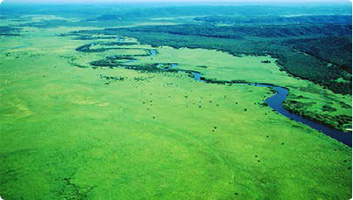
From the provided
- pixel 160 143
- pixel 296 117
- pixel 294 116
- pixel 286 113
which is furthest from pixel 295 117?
pixel 160 143

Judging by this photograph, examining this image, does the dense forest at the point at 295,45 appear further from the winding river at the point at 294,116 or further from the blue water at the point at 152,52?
the blue water at the point at 152,52

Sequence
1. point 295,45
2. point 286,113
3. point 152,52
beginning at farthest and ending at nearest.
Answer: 1. point 295,45
2. point 152,52
3. point 286,113

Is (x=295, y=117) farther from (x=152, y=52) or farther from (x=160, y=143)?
(x=152, y=52)

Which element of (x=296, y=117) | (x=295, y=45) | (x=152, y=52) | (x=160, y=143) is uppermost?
(x=152, y=52)

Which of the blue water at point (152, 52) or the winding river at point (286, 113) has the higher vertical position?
the blue water at point (152, 52)

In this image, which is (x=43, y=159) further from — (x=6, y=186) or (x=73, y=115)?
(x=73, y=115)

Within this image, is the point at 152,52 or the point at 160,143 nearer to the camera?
the point at 160,143

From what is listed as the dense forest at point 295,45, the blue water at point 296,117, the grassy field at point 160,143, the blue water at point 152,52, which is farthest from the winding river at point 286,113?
the blue water at point 152,52

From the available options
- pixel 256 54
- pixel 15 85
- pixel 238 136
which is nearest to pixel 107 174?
pixel 238 136
